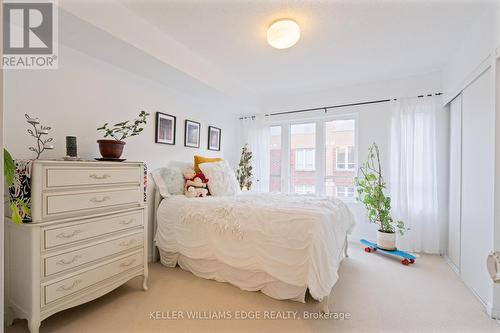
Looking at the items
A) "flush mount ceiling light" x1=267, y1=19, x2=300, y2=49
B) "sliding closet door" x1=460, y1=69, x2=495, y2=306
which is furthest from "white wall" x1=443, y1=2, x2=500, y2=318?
"flush mount ceiling light" x1=267, y1=19, x2=300, y2=49

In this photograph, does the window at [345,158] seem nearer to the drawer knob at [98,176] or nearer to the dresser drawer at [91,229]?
the dresser drawer at [91,229]

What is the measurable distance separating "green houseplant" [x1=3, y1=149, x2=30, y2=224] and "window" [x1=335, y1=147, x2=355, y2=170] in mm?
3932

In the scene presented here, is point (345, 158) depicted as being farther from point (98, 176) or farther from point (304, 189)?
point (98, 176)

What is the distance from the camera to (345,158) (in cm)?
395

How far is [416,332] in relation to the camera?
1635mm

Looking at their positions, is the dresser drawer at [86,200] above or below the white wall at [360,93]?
below

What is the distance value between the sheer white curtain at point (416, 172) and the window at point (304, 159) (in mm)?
1300

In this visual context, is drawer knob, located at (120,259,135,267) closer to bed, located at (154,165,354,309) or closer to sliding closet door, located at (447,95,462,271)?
bed, located at (154,165,354,309)

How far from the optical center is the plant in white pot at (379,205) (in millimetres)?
3051

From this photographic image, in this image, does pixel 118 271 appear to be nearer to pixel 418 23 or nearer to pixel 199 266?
pixel 199 266

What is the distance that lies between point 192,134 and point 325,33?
87.4 inches

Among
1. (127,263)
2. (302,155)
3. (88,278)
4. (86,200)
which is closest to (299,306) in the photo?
(127,263)

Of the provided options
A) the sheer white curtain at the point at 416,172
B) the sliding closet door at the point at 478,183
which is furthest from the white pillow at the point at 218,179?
the sliding closet door at the point at 478,183

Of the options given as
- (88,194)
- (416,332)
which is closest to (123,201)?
→ (88,194)
